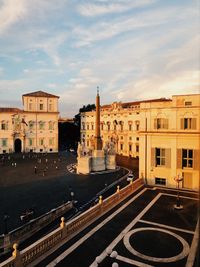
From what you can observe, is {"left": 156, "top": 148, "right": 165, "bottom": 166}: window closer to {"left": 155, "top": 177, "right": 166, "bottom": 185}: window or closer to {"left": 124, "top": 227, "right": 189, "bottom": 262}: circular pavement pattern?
{"left": 155, "top": 177, "right": 166, "bottom": 185}: window

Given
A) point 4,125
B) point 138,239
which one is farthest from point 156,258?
point 4,125

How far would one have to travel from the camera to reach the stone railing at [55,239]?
10.6m

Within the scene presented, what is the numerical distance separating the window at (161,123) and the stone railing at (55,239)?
9590 millimetres

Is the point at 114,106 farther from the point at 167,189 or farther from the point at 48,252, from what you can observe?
the point at 48,252

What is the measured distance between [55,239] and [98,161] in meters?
26.1

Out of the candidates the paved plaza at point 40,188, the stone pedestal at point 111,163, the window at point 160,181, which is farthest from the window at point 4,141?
the window at point 160,181

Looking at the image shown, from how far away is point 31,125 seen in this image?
61969 millimetres

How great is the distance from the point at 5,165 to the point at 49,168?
915cm

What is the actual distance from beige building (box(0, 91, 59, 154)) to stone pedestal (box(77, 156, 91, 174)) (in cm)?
2769

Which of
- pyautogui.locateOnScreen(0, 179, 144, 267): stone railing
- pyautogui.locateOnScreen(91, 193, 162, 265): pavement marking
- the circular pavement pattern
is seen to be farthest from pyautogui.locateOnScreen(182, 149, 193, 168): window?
the circular pavement pattern

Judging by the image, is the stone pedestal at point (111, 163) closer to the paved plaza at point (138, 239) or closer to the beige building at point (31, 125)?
the paved plaza at point (138, 239)

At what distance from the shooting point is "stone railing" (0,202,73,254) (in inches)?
574

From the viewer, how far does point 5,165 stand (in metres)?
43.6

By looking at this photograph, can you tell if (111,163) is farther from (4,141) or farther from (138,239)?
(4,141)
